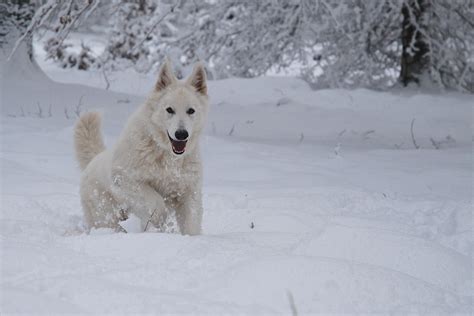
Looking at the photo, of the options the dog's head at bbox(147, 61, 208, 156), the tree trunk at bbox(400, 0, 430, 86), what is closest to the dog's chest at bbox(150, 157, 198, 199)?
the dog's head at bbox(147, 61, 208, 156)

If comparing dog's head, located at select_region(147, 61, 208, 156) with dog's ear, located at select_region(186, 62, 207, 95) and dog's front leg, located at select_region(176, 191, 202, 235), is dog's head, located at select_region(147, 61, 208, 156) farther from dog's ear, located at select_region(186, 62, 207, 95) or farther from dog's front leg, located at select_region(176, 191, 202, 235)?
dog's front leg, located at select_region(176, 191, 202, 235)

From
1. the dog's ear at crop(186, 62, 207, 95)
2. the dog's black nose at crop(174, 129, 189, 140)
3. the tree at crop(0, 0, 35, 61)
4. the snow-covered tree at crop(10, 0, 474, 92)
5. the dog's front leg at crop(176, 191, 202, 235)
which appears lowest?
the snow-covered tree at crop(10, 0, 474, 92)

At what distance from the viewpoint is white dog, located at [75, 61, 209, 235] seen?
4035 mm

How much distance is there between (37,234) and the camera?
3.53m

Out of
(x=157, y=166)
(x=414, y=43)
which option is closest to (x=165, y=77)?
(x=157, y=166)

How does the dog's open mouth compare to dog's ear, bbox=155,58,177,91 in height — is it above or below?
below

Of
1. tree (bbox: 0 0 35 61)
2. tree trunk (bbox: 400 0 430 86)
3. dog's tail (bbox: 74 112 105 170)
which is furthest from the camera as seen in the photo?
tree trunk (bbox: 400 0 430 86)

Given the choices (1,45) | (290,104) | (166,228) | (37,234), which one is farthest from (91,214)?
(290,104)

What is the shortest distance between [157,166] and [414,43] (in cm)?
758

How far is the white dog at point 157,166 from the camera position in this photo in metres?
4.04

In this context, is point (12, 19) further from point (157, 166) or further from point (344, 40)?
point (344, 40)

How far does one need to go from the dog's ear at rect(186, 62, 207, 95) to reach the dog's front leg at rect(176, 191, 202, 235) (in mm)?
812

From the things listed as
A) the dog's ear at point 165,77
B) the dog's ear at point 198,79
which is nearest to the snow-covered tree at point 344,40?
the dog's ear at point 198,79

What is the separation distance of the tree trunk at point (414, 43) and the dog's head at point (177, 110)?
616 cm
